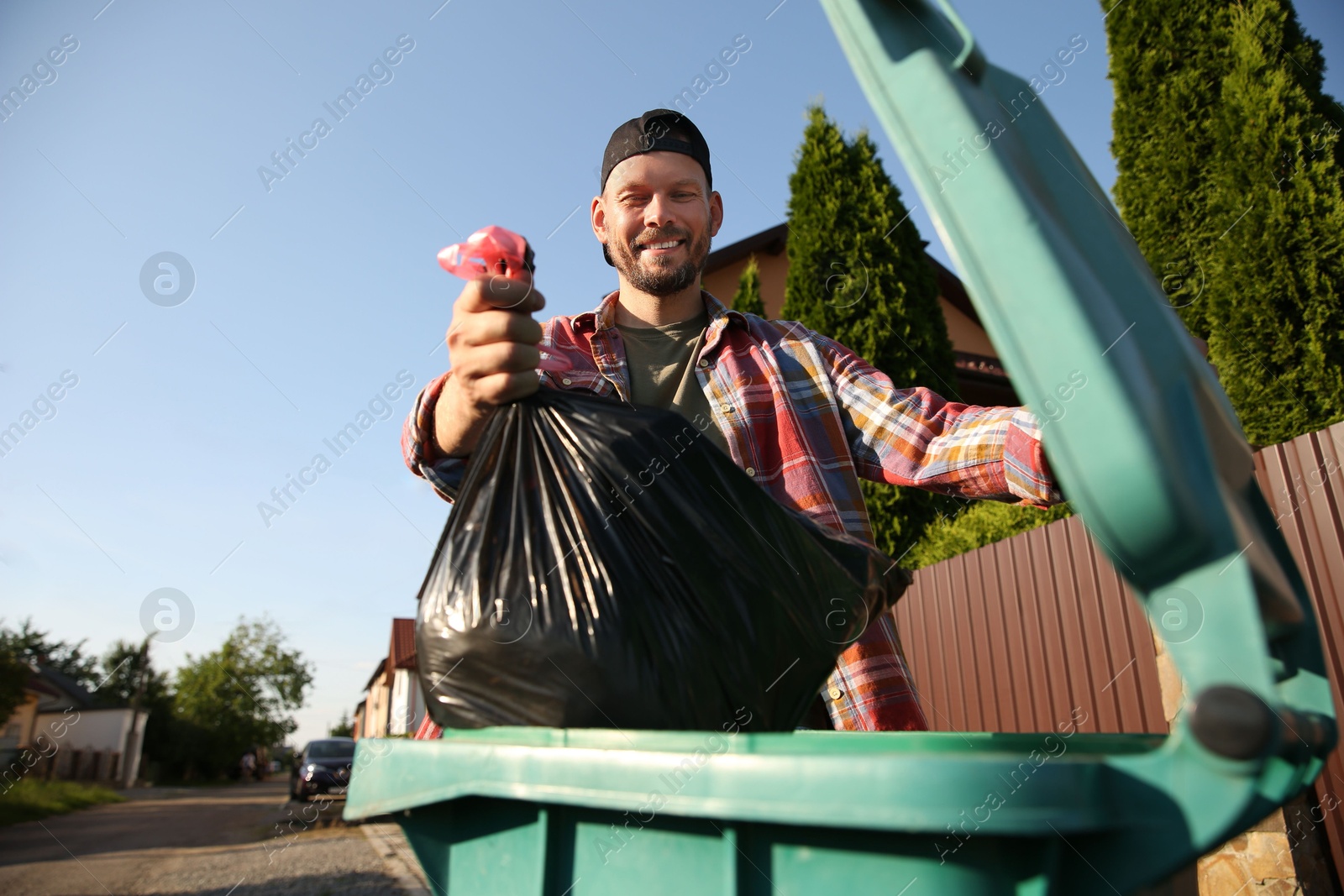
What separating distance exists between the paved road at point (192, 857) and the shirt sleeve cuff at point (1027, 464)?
6111 mm

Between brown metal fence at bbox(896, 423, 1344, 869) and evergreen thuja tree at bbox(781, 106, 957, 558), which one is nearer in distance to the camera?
brown metal fence at bbox(896, 423, 1344, 869)

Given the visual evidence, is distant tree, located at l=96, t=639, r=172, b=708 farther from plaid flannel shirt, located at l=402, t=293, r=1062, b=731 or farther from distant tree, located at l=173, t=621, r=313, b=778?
plaid flannel shirt, located at l=402, t=293, r=1062, b=731

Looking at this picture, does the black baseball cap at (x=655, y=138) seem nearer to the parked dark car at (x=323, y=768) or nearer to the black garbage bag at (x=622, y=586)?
the black garbage bag at (x=622, y=586)

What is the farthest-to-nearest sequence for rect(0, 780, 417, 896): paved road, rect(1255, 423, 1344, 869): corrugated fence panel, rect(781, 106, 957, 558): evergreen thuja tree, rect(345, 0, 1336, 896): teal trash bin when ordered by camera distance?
rect(781, 106, 957, 558): evergreen thuja tree, rect(0, 780, 417, 896): paved road, rect(1255, 423, 1344, 869): corrugated fence panel, rect(345, 0, 1336, 896): teal trash bin

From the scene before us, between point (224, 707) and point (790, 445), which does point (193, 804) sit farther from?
point (224, 707)

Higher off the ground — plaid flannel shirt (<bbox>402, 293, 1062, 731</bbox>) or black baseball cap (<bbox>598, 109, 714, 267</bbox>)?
black baseball cap (<bbox>598, 109, 714, 267</bbox>)

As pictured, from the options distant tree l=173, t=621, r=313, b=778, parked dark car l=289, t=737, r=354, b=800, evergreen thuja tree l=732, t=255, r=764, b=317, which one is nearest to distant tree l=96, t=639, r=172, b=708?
distant tree l=173, t=621, r=313, b=778

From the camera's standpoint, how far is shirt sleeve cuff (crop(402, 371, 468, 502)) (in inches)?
54.5

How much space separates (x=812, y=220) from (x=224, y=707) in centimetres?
4843

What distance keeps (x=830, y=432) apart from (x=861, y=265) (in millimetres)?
8466

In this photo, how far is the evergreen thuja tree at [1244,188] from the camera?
5.61 metres

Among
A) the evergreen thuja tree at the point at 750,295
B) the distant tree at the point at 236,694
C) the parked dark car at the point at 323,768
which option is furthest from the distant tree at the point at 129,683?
the evergreen thuja tree at the point at 750,295

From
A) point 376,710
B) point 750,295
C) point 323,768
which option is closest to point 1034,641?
point 750,295

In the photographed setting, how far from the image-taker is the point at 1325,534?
3.55 m
